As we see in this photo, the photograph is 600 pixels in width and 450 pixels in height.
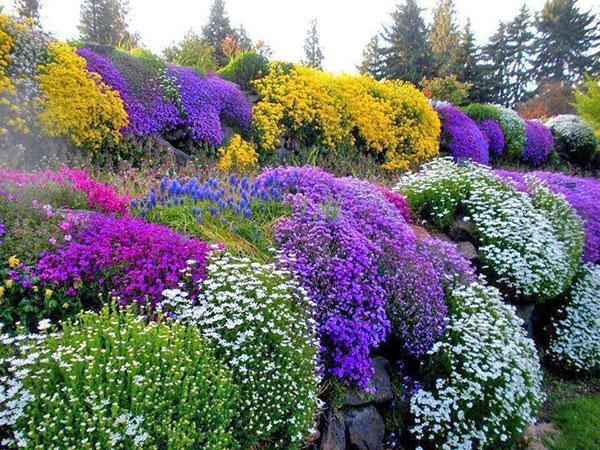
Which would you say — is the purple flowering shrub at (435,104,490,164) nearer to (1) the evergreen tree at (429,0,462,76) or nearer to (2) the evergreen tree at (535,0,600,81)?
(1) the evergreen tree at (429,0,462,76)

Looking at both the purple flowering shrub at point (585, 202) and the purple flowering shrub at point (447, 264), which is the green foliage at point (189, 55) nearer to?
the purple flowering shrub at point (585, 202)

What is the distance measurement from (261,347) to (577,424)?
4.29 metres

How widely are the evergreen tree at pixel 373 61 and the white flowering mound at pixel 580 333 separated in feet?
92.2

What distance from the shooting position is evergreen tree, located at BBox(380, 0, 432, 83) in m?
31.0

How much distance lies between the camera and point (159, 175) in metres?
6.41

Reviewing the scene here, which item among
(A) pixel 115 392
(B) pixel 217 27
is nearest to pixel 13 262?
(A) pixel 115 392

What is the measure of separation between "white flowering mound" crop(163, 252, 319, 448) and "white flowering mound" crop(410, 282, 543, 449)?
1508 mm

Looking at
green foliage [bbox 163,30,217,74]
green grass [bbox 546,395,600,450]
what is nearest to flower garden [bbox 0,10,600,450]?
green grass [bbox 546,395,600,450]

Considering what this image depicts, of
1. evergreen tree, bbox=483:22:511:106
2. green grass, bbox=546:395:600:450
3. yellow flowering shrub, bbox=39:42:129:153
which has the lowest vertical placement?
green grass, bbox=546:395:600:450

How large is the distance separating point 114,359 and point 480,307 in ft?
12.4

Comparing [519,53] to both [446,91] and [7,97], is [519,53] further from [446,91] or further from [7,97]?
[7,97]

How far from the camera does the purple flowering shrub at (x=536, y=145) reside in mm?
15812

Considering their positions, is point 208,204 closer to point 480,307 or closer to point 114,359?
point 114,359

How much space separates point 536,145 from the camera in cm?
1612
